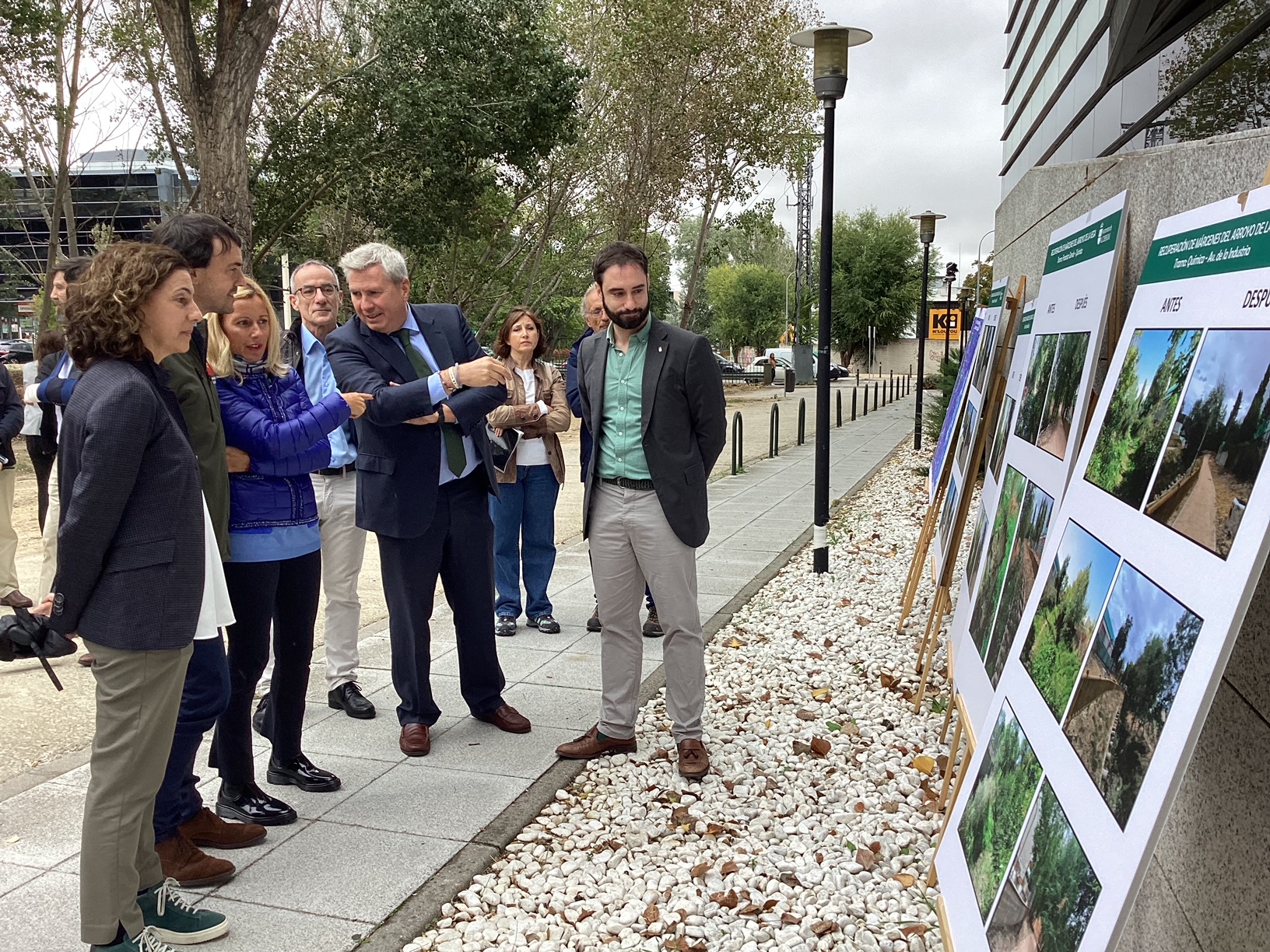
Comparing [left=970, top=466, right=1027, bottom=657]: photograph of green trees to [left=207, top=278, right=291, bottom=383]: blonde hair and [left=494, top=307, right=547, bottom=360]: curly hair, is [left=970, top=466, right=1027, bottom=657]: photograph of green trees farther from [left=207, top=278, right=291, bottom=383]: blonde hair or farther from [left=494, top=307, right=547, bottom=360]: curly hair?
[left=494, top=307, right=547, bottom=360]: curly hair

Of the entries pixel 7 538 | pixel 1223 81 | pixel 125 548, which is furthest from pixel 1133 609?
pixel 7 538

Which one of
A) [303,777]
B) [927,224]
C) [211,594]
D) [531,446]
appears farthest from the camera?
[927,224]

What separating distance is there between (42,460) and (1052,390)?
6881 millimetres

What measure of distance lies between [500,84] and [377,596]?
11.6m

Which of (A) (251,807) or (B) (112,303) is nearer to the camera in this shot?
(B) (112,303)

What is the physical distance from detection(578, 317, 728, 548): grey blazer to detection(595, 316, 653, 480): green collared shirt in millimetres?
52

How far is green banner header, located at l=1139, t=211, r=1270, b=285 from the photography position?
1550 millimetres

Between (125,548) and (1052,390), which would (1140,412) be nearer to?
(1052,390)

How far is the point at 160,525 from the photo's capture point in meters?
2.63

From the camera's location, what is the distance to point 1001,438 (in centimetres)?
416

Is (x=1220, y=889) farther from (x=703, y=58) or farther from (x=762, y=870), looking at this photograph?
(x=703, y=58)

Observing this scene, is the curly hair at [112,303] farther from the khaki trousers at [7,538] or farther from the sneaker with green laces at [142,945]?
the khaki trousers at [7,538]

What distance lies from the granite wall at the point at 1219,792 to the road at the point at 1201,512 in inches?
24.9

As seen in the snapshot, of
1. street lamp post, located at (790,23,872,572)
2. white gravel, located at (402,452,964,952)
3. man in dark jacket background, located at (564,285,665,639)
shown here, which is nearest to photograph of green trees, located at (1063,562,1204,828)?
white gravel, located at (402,452,964,952)
